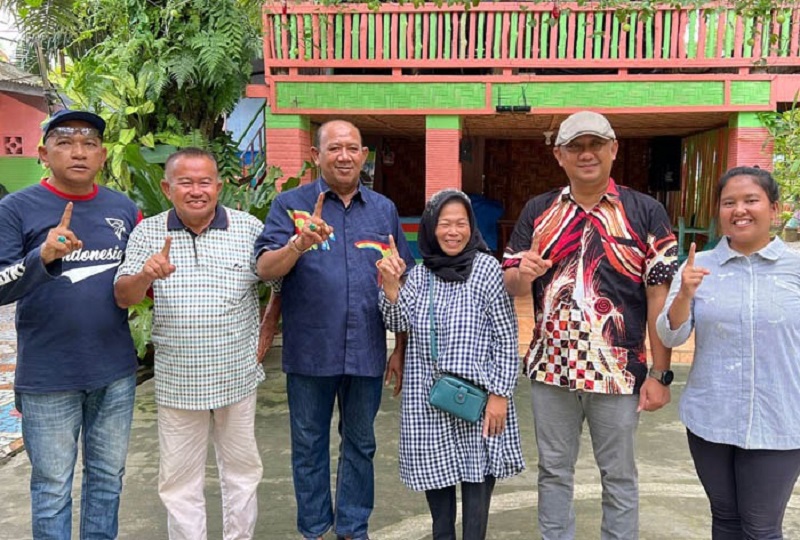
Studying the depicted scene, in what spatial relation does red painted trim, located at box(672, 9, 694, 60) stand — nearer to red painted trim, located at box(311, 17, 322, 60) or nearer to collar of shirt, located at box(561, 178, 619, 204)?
red painted trim, located at box(311, 17, 322, 60)

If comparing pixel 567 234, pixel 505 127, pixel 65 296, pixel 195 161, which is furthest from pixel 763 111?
pixel 65 296

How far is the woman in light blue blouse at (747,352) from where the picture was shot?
7.14 feet

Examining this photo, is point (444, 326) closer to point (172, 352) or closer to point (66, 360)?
point (172, 352)

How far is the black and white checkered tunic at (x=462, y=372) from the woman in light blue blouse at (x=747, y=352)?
619 millimetres

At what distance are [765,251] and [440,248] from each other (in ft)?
3.68

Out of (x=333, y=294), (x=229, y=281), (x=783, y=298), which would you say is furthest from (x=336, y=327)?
(x=783, y=298)

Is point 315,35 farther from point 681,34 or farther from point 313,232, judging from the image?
point 313,232

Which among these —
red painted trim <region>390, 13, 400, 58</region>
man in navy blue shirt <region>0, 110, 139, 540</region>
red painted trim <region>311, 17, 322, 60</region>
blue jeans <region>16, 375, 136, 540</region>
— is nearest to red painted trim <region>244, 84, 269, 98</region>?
red painted trim <region>311, 17, 322, 60</region>

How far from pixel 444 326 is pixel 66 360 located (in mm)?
1366

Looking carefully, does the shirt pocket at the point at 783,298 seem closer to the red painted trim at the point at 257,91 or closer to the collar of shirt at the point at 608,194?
the collar of shirt at the point at 608,194

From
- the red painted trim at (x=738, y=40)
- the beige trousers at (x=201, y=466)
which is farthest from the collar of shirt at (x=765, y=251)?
the red painted trim at (x=738, y=40)

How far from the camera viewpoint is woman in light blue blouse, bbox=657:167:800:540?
7.14 ft

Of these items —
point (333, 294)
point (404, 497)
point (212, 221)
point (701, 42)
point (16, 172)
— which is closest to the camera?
point (212, 221)

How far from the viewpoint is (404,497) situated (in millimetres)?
3604
